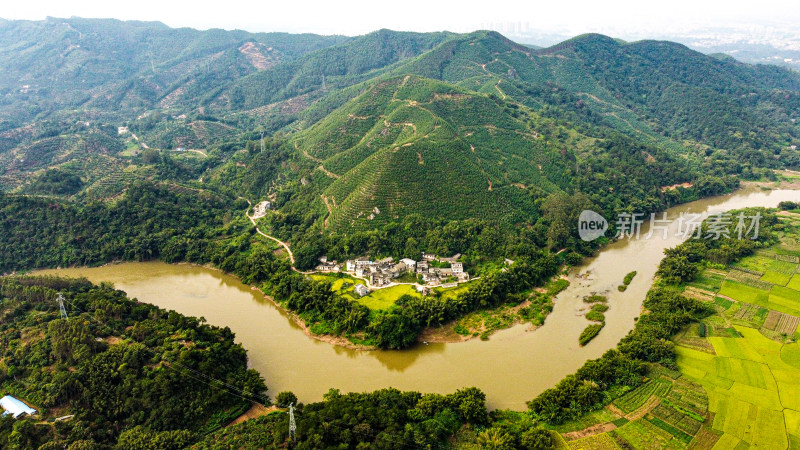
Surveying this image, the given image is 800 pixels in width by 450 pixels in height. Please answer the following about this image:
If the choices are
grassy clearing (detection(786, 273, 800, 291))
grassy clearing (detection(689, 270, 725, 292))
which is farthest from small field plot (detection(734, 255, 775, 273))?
grassy clearing (detection(689, 270, 725, 292))

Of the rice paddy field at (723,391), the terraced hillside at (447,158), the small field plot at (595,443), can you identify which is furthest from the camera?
the terraced hillside at (447,158)

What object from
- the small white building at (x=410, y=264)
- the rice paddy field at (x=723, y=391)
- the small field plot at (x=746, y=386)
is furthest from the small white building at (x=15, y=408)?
the small field plot at (x=746, y=386)

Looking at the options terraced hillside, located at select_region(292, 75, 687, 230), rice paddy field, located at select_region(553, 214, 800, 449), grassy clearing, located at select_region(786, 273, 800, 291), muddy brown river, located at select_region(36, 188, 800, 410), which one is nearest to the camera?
rice paddy field, located at select_region(553, 214, 800, 449)

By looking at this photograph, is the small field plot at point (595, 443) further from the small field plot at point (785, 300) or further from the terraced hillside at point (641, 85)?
the terraced hillside at point (641, 85)

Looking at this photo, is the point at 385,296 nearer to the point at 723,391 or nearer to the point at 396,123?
the point at 723,391

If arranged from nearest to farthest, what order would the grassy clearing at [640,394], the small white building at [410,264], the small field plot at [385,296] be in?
the grassy clearing at [640,394] → the small field plot at [385,296] → the small white building at [410,264]

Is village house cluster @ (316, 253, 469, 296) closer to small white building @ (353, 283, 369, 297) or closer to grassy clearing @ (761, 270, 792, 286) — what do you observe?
small white building @ (353, 283, 369, 297)
